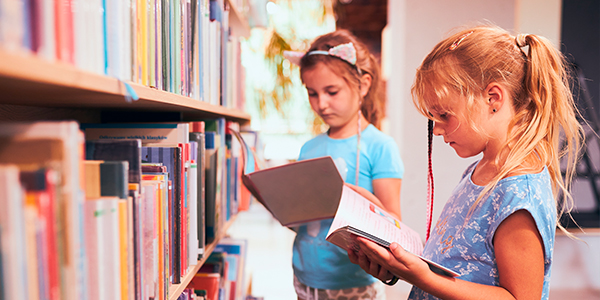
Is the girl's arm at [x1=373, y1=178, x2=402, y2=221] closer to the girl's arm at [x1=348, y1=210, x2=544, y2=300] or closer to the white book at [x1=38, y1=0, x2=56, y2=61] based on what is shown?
the girl's arm at [x1=348, y1=210, x2=544, y2=300]

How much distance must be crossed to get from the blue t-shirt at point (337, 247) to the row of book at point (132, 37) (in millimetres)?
482

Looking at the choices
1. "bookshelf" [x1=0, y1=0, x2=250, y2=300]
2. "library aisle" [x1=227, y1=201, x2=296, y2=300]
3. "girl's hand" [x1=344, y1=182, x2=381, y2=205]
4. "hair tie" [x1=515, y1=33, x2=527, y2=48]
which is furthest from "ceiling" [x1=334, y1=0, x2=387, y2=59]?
"hair tie" [x1=515, y1=33, x2=527, y2=48]

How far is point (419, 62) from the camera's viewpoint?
7.21ft

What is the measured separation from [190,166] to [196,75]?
0.26m

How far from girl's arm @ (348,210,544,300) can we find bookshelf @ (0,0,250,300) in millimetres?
440

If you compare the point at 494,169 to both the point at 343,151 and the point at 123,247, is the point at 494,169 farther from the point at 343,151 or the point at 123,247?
the point at 123,247

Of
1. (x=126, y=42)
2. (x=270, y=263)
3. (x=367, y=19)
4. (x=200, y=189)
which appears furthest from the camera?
(x=367, y=19)

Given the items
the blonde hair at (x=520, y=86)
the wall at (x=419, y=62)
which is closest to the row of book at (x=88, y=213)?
the blonde hair at (x=520, y=86)

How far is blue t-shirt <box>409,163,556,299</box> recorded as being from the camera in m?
0.65

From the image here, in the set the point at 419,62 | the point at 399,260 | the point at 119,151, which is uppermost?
the point at 419,62

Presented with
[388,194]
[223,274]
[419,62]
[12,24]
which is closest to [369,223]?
[388,194]

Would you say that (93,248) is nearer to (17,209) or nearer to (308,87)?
(17,209)

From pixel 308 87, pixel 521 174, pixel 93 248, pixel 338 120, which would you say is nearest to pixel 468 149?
pixel 521 174

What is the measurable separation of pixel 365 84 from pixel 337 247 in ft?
1.82
